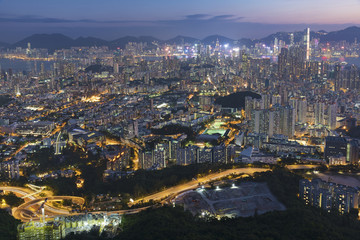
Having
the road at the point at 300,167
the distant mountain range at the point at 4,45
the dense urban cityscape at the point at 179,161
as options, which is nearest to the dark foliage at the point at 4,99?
the dense urban cityscape at the point at 179,161

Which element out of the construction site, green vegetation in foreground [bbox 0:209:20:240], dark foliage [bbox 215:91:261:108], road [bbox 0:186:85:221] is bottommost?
road [bbox 0:186:85:221]

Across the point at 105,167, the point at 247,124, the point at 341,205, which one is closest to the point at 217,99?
the point at 247,124

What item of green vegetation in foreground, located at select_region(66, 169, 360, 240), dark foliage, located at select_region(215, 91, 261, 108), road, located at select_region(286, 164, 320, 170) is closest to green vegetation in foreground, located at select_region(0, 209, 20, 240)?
green vegetation in foreground, located at select_region(66, 169, 360, 240)

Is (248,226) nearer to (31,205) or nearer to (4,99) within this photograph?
(31,205)

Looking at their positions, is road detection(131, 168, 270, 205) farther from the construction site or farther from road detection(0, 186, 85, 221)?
road detection(0, 186, 85, 221)

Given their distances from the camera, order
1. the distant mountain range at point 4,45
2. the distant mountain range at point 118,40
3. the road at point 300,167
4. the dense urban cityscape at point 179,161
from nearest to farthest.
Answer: the dense urban cityscape at point 179,161
the road at point 300,167
the distant mountain range at point 118,40
the distant mountain range at point 4,45

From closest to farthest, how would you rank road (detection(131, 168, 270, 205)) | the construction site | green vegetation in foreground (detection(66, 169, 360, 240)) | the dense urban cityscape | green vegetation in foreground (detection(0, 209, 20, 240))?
1. green vegetation in foreground (detection(66, 169, 360, 240))
2. green vegetation in foreground (detection(0, 209, 20, 240))
3. the dense urban cityscape
4. the construction site
5. road (detection(131, 168, 270, 205))

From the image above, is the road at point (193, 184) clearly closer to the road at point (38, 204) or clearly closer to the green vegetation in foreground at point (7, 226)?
the road at point (38, 204)
